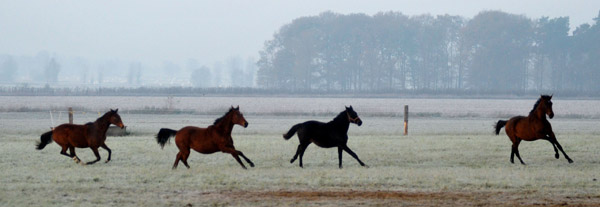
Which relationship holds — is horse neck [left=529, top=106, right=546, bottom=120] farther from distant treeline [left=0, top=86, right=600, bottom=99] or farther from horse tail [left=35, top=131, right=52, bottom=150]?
distant treeline [left=0, top=86, right=600, bottom=99]

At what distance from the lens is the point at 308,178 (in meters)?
15.0

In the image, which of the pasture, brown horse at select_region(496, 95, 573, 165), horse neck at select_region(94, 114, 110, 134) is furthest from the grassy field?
horse neck at select_region(94, 114, 110, 134)

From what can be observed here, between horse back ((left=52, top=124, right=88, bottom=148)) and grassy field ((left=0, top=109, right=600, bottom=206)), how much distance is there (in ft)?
1.60

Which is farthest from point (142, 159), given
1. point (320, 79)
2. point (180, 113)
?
point (320, 79)

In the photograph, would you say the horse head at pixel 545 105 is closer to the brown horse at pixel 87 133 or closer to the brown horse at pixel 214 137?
the brown horse at pixel 214 137

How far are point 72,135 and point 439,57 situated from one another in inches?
4675

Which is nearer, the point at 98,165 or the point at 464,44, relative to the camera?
the point at 98,165

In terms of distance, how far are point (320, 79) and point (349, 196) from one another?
4572 inches

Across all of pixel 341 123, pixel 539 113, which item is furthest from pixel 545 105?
pixel 341 123

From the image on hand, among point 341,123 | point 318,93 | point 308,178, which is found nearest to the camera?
point 308,178

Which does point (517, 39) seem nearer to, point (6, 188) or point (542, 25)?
point (542, 25)

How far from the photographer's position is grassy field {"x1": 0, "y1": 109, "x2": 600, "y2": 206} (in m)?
12.6

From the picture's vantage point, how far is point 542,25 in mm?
130500

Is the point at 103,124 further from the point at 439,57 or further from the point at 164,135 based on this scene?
the point at 439,57
